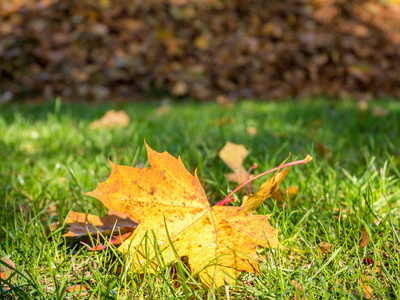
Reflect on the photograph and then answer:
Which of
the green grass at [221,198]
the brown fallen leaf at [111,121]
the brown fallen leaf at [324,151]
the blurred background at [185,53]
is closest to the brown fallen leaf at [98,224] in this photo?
the green grass at [221,198]

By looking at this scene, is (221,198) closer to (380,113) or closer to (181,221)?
(181,221)

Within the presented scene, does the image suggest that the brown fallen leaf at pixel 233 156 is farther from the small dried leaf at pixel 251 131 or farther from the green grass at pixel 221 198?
the small dried leaf at pixel 251 131

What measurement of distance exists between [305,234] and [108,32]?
4527mm

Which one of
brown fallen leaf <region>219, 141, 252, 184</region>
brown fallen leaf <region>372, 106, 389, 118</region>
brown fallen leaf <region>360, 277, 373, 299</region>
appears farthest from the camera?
brown fallen leaf <region>372, 106, 389, 118</region>

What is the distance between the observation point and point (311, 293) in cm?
73

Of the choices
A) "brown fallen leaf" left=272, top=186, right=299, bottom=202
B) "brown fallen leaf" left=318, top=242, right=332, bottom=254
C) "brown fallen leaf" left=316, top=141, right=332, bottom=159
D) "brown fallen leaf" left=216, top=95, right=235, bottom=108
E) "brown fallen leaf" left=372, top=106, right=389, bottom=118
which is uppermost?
"brown fallen leaf" left=318, top=242, right=332, bottom=254

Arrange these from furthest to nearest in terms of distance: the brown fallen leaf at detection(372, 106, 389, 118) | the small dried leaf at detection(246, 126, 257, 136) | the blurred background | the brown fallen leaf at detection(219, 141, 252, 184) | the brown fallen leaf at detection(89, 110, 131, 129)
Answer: the blurred background
the brown fallen leaf at detection(372, 106, 389, 118)
the brown fallen leaf at detection(89, 110, 131, 129)
the small dried leaf at detection(246, 126, 257, 136)
the brown fallen leaf at detection(219, 141, 252, 184)

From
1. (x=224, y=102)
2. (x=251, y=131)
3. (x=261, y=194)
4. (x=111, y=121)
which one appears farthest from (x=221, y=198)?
(x=224, y=102)

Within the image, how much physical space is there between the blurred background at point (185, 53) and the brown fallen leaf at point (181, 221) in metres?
3.74

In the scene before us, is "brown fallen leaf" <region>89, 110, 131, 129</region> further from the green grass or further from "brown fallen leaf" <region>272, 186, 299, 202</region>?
"brown fallen leaf" <region>272, 186, 299, 202</region>

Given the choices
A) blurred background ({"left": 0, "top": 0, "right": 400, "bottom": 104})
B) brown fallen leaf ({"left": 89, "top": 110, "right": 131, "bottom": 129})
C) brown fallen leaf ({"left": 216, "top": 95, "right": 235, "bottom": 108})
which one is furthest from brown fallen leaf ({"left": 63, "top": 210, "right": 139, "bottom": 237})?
blurred background ({"left": 0, "top": 0, "right": 400, "bottom": 104})

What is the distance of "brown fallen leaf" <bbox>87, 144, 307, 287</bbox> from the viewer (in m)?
0.77

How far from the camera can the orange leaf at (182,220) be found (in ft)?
2.52

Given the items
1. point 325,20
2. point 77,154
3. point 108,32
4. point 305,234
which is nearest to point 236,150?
point 305,234
